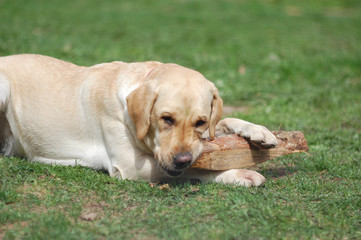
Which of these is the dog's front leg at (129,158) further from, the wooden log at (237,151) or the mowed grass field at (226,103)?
the wooden log at (237,151)

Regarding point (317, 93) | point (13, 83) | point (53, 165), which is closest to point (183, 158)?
point (53, 165)

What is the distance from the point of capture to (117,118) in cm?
450

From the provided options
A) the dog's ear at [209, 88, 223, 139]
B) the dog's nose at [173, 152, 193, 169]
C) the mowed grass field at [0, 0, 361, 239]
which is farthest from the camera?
the dog's ear at [209, 88, 223, 139]

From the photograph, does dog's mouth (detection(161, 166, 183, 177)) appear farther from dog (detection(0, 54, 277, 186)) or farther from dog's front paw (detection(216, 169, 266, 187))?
dog's front paw (detection(216, 169, 266, 187))

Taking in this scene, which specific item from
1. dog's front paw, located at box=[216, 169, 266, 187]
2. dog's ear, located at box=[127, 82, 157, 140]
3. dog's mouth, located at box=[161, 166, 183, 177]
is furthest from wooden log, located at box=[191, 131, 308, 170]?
dog's ear, located at box=[127, 82, 157, 140]

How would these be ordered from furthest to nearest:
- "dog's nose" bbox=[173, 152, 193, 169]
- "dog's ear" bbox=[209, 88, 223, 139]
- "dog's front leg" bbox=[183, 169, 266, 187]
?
"dog's front leg" bbox=[183, 169, 266, 187] → "dog's ear" bbox=[209, 88, 223, 139] → "dog's nose" bbox=[173, 152, 193, 169]

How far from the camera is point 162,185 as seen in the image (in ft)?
14.3

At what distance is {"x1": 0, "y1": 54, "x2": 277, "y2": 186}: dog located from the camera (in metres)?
4.00

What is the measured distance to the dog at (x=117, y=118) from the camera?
4004 millimetres

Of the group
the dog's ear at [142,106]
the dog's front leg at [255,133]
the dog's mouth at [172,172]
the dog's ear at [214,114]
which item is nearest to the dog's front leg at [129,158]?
the dog's mouth at [172,172]

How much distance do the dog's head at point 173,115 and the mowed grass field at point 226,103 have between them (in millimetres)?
399

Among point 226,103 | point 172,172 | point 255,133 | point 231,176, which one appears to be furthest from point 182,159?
point 226,103

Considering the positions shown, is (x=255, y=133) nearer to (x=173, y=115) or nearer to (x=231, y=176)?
(x=231, y=176)

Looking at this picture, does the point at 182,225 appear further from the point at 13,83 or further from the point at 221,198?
the point at 13,83
